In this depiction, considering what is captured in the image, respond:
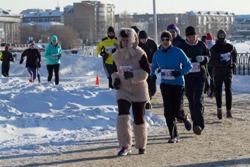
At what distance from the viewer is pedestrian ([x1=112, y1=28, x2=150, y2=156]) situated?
8273 mm

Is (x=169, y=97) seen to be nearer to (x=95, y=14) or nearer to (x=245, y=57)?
(x=245, y=57)

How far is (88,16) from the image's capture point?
153625 mm

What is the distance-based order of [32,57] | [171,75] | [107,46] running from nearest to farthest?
[171,75]
[107,46]
[32,57]

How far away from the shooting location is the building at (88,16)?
14612 cm

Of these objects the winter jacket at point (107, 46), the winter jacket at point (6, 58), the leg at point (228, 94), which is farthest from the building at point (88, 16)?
the leg at point (228, 94)

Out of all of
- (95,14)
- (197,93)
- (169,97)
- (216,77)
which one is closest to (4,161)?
(169,97)

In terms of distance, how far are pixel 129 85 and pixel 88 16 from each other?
146650 millimetres

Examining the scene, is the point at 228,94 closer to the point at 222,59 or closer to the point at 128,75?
the point at 222,59

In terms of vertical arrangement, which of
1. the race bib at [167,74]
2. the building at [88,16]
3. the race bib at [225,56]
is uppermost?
the building at [88,16]

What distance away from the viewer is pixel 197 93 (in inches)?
397

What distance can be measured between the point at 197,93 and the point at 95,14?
148 m

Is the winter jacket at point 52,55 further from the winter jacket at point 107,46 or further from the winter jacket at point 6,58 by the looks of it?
the winter jacket at point 6,58

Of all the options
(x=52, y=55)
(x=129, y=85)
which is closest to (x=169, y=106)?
(x=129, y=85)

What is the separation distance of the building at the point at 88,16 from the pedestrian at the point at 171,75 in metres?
132
